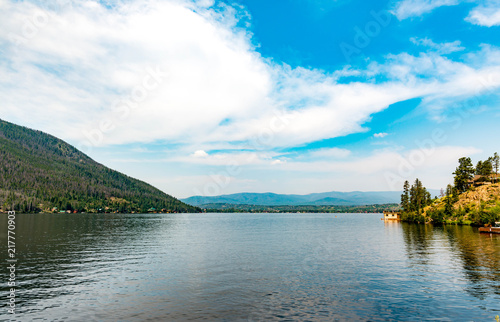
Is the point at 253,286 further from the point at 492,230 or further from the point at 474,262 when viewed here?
the point at 492,230

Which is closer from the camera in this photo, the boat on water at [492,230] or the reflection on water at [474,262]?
the reflection on water at [474,262]

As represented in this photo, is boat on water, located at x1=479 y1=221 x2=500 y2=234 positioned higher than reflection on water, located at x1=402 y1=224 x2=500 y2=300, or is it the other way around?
reflection on water, located at x1=402 y1=224 x2=500 y2=300

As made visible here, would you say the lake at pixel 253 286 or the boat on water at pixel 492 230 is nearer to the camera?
the lake at pixel 253 286

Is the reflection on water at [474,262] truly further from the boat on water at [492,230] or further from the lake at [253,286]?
the boat on water at [492,230]

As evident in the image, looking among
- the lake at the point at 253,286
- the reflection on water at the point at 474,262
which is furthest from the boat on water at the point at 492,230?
the lake at the point at 253,286

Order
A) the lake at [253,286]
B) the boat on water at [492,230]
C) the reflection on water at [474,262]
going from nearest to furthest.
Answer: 1. the lake at [253,286]
2. the reflection on water at [474,262]
3. the boat on water at [492,230]

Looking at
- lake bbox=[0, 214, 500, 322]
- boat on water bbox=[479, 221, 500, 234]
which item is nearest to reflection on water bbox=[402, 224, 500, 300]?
lake bbox=[0, 214, 500, 322]

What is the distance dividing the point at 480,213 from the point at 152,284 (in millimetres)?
187897

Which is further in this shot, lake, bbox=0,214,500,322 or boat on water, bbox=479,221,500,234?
boat on water, bbox=479,221,500,234

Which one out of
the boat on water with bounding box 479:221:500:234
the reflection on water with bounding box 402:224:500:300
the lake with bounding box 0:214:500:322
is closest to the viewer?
the lake with bounding box 0:214:500:322

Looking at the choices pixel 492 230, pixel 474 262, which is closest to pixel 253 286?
pixel 474 262

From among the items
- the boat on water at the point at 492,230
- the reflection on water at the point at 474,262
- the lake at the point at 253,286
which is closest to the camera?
the lake at the point at 253,286

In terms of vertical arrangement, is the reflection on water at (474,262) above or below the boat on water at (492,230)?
above

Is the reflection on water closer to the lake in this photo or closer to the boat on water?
the lake
